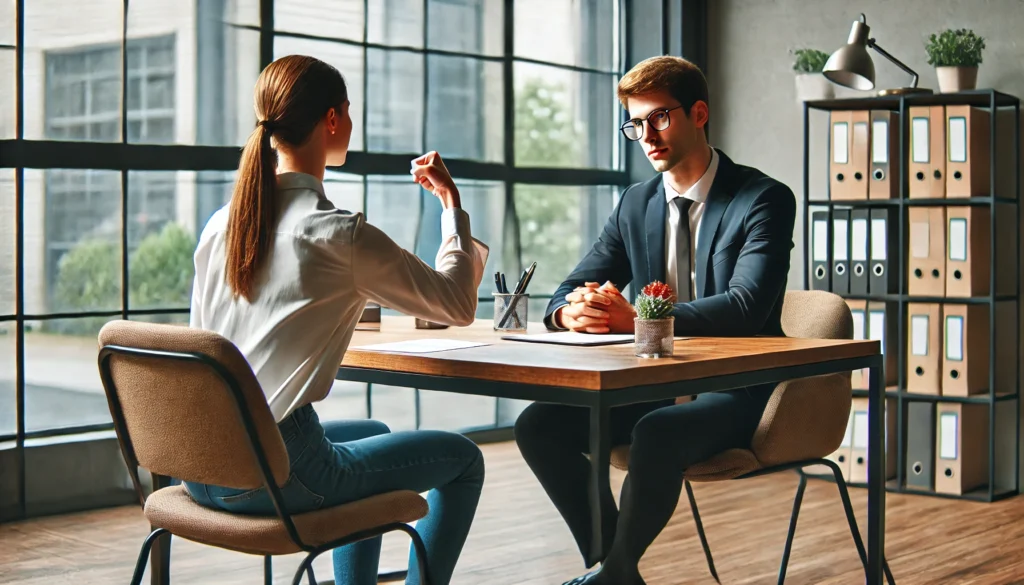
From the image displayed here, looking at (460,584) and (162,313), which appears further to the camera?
(162,313)

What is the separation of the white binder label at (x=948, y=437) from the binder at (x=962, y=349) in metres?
0.09

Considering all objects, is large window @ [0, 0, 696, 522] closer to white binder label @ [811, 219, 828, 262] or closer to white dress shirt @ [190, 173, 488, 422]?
white binder label @ [811, 219, 828, 262]

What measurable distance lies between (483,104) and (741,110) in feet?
3.82

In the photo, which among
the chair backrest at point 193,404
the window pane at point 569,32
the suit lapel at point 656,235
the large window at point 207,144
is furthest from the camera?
the window pane at point 569,32

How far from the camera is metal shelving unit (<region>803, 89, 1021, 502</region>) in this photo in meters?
4.41

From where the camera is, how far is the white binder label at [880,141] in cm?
460

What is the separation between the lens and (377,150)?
5.00 metres

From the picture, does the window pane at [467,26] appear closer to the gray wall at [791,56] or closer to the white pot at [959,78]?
the gray wall at [791,56]

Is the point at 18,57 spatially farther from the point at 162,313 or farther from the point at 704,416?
the point at 704,416

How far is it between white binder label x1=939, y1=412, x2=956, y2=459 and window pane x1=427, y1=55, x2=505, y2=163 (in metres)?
2.20

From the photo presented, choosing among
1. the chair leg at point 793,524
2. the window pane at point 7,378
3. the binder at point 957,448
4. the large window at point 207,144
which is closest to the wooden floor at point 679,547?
the binder at point 957,448

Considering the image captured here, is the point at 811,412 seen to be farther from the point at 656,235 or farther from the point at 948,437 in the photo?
the point at 948,437

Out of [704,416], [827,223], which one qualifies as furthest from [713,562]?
[827,223]

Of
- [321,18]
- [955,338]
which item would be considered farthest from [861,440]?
[321,18]
